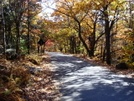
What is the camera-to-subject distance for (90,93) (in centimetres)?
575

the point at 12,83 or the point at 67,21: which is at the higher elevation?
the point at 67,21

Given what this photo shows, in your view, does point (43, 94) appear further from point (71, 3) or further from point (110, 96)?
point (71, 3)

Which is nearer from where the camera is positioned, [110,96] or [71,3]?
[110,96]

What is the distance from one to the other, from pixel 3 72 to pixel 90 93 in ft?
13.6

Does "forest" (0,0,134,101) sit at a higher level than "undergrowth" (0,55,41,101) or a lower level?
higher

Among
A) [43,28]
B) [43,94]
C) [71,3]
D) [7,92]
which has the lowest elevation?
[43,94]

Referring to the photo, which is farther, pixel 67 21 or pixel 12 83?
pixel 67 21

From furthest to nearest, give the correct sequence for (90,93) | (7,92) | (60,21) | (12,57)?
1. (60,21)
2. (12,57)
3. (90,93)
4. (7,92)

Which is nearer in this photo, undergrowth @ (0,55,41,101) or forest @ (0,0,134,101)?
undergrowth @ (0,55,41,101)

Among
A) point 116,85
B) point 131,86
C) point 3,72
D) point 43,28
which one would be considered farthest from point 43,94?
point 43,28

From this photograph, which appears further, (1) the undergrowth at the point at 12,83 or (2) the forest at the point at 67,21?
(2) the forest at the point at 67,21

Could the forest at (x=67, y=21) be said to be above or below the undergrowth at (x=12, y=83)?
above

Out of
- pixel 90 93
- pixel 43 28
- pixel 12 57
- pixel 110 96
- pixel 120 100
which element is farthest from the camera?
pixel 43 28

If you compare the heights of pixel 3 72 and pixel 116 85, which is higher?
pixel 3 72
